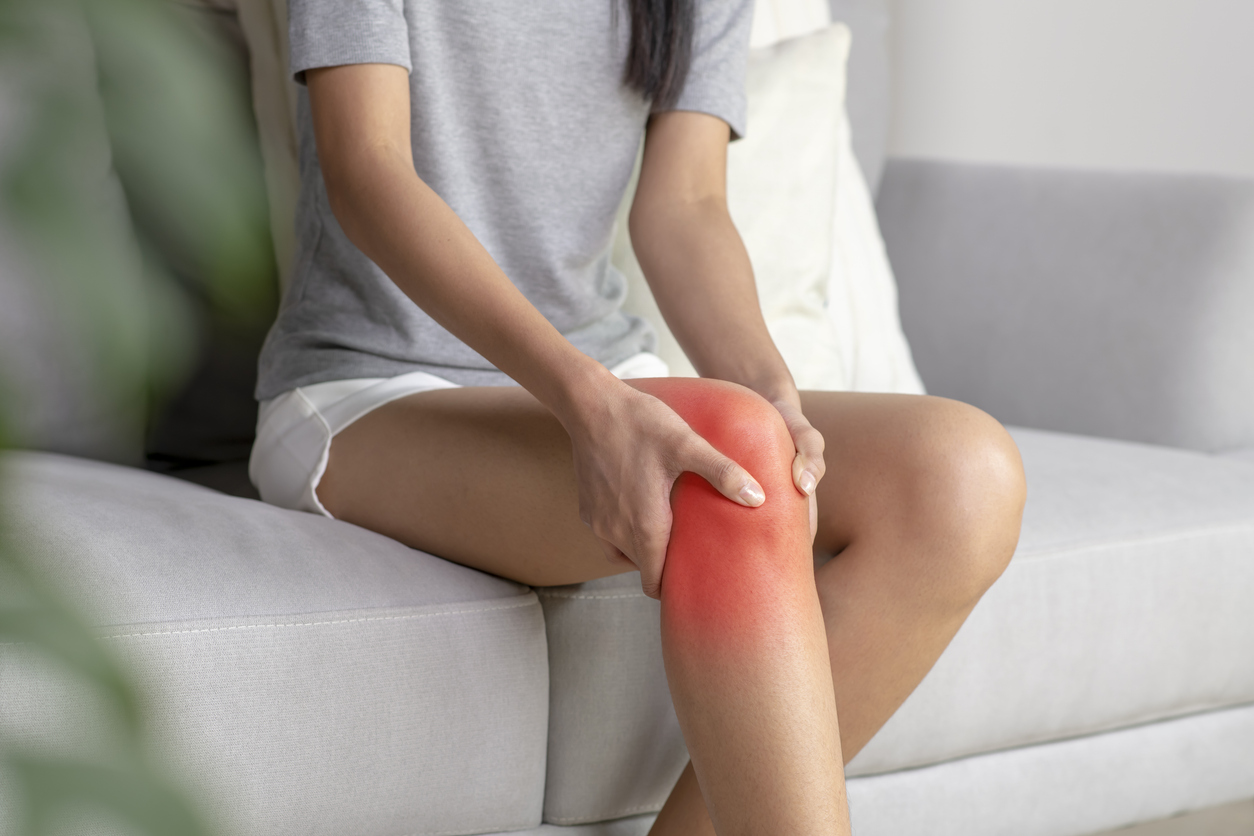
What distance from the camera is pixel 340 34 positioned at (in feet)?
2.61

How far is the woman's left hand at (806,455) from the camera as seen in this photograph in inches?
23.4

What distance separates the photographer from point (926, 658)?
733 millimetres

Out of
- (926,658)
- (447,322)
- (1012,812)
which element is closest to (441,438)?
(447,322)

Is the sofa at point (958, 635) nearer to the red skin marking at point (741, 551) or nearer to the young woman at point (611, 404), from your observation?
the young woman at point (611, 404)

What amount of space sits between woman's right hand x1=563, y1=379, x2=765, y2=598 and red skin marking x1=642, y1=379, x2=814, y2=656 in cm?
1

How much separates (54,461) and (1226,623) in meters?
1.15

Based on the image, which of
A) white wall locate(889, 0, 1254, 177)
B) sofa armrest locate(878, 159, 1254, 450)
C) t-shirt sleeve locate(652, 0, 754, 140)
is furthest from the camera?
white wall locate(889, 0, 1254, 177)

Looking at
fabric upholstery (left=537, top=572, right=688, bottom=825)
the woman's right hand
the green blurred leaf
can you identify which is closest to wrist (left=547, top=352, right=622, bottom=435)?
the woman's right hand

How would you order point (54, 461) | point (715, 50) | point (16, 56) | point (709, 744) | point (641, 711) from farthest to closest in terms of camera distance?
1. point (715, 50)
2. point (54, 461)
3. point (641, 711)
4. point (709, 744)
5. point (16, 56)

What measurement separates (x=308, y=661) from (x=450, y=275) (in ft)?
0.89

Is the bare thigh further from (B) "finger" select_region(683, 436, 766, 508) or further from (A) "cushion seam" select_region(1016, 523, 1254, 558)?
(A) "cushion seam" select_region(1016, 523, 1254, 558)

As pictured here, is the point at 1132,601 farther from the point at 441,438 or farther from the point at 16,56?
the point at 16,56

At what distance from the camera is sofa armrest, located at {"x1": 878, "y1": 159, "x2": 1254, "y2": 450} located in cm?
135

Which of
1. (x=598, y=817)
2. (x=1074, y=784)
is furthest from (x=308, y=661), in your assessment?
(x=1074, y=784)
